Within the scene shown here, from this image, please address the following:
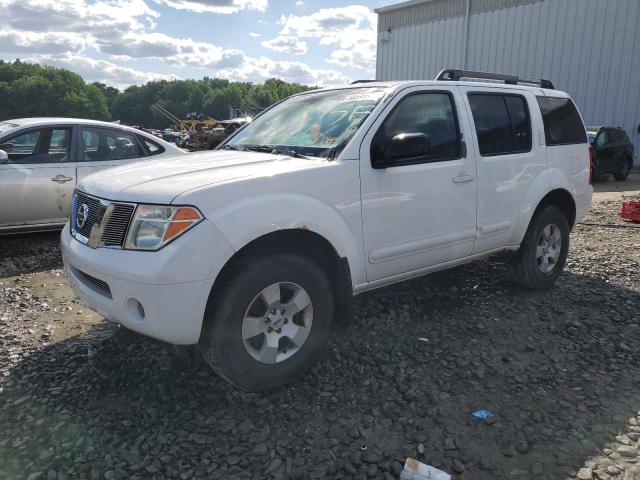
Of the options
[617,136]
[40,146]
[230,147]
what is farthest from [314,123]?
[617,136]

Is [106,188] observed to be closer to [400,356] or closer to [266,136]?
[266,136]

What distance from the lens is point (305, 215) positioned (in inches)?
118

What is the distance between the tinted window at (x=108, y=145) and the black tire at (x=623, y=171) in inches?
553

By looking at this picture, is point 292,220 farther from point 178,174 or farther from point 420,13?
point 420,13

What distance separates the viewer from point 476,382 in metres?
3.26

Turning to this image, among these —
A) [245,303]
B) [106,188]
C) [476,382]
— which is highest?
[106,188]

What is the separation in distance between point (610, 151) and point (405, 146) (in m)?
13.9

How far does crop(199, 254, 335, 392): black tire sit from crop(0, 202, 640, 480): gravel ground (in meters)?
0.16

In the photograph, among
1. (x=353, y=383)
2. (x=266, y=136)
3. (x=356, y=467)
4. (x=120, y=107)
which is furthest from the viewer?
(x=120, y=107)

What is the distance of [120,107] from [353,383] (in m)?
143

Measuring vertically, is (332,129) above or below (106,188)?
above

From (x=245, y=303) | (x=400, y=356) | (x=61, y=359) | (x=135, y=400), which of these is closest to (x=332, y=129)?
(x=245, y=303)

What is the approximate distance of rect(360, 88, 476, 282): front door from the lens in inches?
132

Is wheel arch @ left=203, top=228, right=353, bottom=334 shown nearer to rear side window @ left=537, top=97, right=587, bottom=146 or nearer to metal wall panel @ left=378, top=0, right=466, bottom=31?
rear side window @ left=537, top=97, right=587, bottom=146
